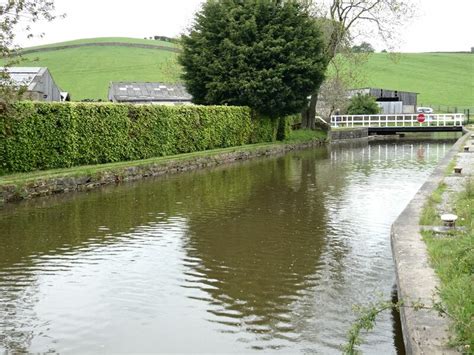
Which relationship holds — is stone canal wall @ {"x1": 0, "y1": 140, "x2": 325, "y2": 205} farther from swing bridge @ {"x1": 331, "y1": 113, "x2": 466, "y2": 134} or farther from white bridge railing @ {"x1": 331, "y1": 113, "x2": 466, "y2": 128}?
white bridge railing @ {"x1": 331, "y1": 113, "x2": 466, "y2": 128}

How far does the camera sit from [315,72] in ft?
115

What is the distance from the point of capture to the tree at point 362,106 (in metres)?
58.7

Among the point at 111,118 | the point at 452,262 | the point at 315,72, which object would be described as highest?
the point at 315,72

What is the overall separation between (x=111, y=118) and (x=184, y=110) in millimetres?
5877

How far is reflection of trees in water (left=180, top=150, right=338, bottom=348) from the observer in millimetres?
6508

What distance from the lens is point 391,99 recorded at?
226 feet

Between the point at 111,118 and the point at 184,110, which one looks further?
the point at 184,110

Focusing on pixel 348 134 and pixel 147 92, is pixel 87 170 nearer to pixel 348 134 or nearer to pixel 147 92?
pixel 348 134

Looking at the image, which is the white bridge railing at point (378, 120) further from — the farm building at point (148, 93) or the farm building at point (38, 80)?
the farm building at point (38, 80)

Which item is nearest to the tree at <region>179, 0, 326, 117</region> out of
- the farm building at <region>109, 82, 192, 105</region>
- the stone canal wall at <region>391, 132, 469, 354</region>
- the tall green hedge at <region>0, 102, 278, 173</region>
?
the tall green hedge at <region>0, 102, 278, 173</region>

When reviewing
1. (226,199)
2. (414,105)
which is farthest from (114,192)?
(414,105)

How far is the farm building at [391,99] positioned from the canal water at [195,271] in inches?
2103

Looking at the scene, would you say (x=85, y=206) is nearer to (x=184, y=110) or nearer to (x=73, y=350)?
(x=73, y=350)

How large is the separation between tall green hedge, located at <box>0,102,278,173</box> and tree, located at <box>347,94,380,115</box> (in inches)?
1171
